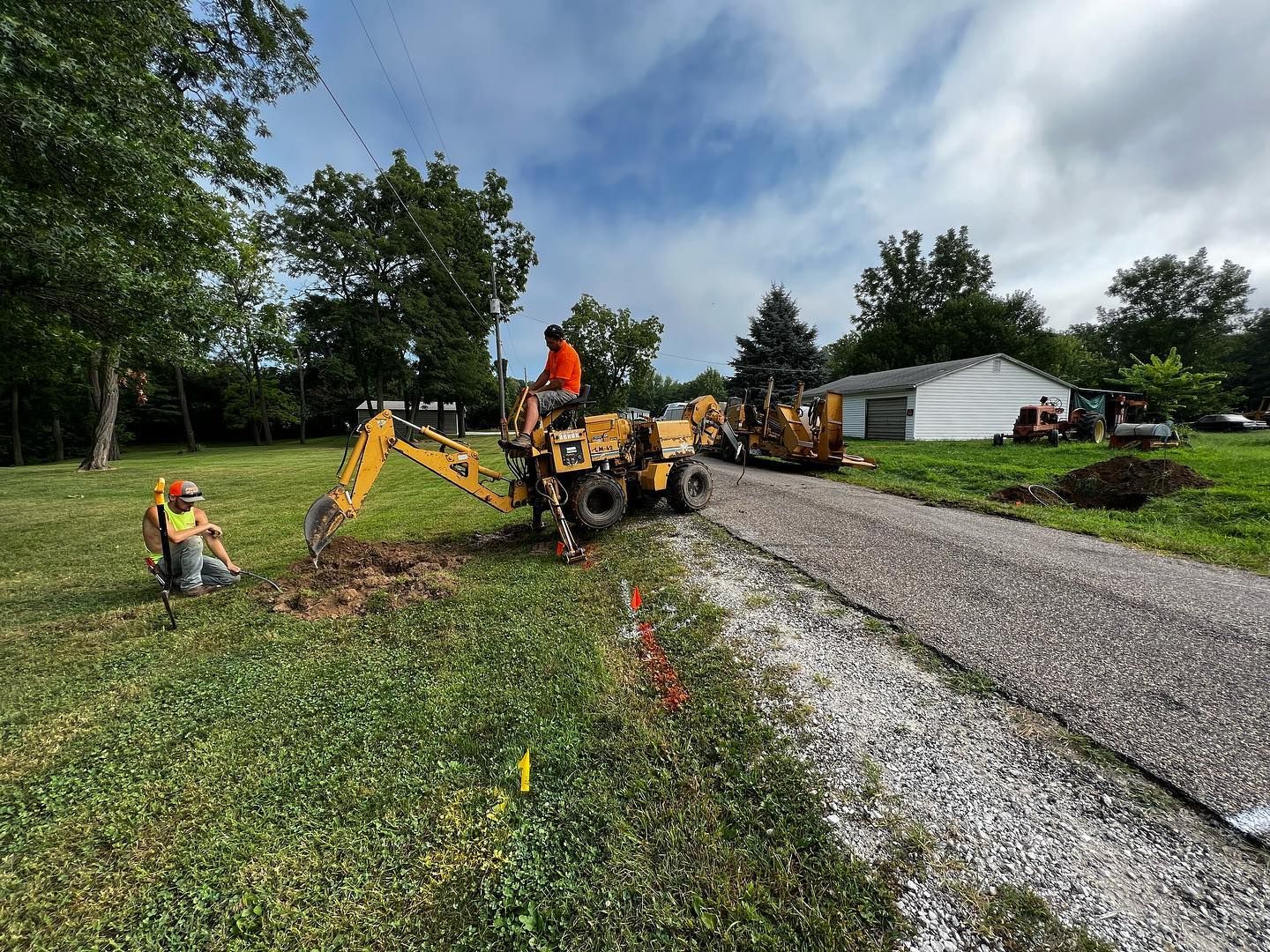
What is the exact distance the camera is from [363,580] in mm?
4977

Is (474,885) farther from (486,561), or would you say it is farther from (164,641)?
(486,561)

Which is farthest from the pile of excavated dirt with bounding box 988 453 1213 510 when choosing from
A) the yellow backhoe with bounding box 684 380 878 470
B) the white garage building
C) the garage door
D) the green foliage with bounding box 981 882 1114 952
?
the garage door

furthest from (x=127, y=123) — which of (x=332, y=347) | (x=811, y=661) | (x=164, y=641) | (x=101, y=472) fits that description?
(x=332, y=347)

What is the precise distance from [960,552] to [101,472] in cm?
2467

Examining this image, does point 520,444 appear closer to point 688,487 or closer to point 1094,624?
point 688,487

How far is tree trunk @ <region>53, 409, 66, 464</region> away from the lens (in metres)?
29.7

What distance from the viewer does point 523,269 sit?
34.9m

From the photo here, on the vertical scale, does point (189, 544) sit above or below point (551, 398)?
below

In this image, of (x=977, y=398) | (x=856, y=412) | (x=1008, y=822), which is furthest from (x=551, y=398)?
(x=977, y=398)

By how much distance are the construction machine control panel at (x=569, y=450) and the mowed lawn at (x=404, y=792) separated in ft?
7.04

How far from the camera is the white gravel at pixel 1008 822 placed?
1619mm

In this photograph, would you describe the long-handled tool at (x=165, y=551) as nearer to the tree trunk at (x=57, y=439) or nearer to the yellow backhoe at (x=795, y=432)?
the yellow backhoe at (x=795, y=432)

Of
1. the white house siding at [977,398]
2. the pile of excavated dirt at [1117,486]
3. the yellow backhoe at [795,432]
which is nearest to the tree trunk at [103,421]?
the yellow backhoe at [795,432]

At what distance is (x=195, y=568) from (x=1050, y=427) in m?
23.5
